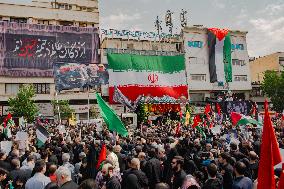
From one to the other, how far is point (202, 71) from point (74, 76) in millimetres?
26260

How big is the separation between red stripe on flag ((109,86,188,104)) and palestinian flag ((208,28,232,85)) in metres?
8.80

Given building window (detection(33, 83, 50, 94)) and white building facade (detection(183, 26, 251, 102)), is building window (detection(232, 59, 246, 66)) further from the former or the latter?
building window (detection(33, 83, 50, 94))

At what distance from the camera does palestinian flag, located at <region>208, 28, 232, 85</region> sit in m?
65.9

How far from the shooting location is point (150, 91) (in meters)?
57.5

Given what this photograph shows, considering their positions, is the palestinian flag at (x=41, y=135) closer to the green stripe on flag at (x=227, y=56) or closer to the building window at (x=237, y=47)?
the green stripe on flag at (x=227, y=56)

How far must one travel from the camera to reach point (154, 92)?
57.8 metres

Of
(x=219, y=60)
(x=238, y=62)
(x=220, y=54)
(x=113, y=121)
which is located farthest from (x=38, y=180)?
(x=238, y=62)

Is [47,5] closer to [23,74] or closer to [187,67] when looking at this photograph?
[23,74]

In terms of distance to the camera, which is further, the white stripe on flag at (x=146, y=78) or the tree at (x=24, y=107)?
the white stripe on flag at (x=146, y=78)

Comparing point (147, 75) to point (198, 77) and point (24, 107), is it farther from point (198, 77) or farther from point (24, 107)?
point (24, 107)

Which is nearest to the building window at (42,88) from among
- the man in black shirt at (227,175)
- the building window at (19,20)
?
the building window at (19,20)

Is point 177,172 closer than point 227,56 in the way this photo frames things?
Yes

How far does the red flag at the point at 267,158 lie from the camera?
405 centimetres

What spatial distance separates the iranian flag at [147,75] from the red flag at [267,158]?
5052 cm
